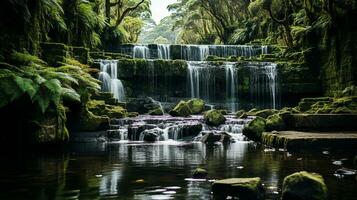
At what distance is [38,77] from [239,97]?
19.0 metres

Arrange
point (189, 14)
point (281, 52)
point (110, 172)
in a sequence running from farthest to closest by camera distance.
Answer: point (189, 14)
point (281, 52)
point (110, 172)

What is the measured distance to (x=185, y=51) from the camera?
1423 inches

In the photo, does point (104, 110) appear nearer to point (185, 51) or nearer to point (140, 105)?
point (140, 105)

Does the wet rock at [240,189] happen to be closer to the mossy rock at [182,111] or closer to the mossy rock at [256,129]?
the mossy rock at [256,129]

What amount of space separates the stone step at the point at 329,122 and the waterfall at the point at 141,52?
20.2m

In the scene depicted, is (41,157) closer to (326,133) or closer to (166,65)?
(326,133)

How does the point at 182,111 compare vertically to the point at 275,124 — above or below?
above

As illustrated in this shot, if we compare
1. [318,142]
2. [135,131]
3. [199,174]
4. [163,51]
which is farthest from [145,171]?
[163,51]

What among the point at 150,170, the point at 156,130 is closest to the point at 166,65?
the point at 156,130

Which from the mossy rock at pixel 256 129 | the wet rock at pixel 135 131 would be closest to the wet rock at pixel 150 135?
the wet rock at pixel 135 131

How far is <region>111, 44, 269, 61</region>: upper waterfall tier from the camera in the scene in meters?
35.2

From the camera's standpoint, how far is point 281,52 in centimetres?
3256

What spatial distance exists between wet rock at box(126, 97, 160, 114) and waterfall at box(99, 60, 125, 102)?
3.04 feet

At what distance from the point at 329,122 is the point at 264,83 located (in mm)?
13172
